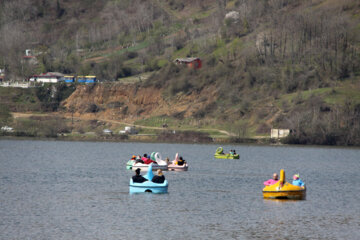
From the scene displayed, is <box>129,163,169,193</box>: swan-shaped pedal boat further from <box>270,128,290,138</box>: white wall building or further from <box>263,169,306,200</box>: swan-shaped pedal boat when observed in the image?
<box>270,128,290,138</box>: white wall building

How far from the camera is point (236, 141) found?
548 feet

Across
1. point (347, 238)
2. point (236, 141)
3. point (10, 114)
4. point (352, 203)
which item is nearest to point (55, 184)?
point (352, 203)

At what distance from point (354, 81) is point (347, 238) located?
147 meters

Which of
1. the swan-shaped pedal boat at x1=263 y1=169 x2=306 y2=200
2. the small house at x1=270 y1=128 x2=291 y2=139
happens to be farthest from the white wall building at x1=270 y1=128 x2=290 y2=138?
the swan-shaped pedal boat at x1=263 y1=169 x2=306 y2=200

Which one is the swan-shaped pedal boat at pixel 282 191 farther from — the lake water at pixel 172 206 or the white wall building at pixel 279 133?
the white wall building at pixel 279 133

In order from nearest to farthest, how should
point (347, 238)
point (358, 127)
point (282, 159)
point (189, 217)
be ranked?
1. point (347, 238)
2. point (189, 217)
3. point (282, 159)
4. point (358, 127)

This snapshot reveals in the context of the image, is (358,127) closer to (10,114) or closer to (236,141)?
(236,141)

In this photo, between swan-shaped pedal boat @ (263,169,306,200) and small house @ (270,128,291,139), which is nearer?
swan-shaped pedal boat @ (263,169,306,200)

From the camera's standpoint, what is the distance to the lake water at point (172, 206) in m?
44.8

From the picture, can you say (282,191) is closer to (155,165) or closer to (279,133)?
(155,165)

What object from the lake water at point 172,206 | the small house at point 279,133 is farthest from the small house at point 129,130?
the lake water at point 172,206

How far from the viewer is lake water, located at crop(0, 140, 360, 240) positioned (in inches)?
1766

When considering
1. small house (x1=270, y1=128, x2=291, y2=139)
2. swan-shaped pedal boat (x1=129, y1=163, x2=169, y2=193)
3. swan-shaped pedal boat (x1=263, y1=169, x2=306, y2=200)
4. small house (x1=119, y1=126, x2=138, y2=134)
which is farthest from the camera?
small house (x1=119, y1=126, x2=138, y2=134)

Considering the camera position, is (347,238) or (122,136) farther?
(122,136)
